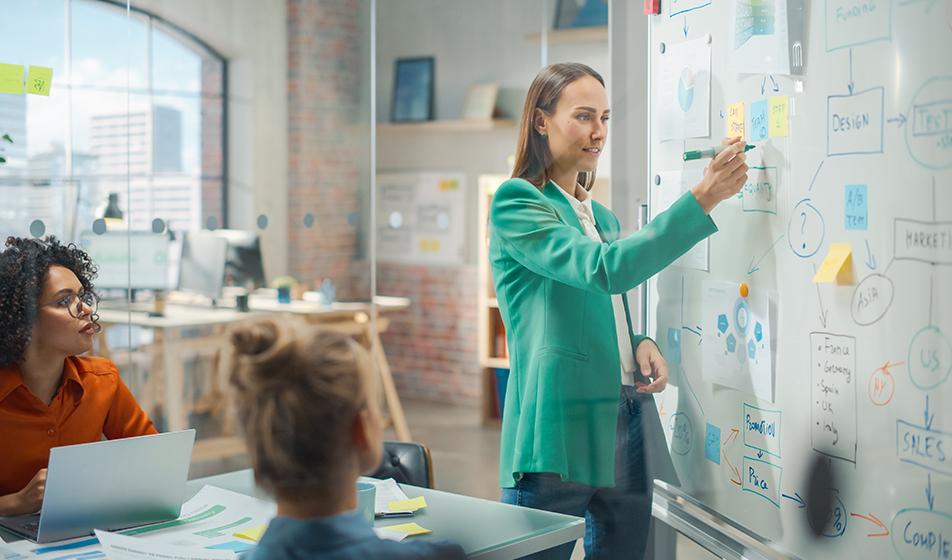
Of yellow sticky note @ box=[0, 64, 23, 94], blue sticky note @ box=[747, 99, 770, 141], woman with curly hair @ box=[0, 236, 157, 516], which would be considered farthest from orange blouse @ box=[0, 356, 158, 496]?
yellow sticky note @ box=[0, 64, 23, 94]

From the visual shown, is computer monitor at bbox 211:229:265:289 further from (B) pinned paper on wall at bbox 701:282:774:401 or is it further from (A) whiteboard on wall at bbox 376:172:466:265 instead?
(B) pinned paper on wall at bbox 701:282:774:401

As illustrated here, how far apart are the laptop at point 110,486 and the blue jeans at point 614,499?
779 mm

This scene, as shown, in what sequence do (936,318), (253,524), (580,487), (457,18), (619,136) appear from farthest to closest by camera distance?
1. (457,18)
2. (619,136)
3. (580,487)
4. (253,524)
5. (936,318)

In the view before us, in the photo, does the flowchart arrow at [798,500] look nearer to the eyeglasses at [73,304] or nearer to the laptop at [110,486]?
the laptop at [110,486]

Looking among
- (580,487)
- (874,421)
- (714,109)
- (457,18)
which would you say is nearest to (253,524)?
(580,487)

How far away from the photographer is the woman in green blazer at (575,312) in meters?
2.28

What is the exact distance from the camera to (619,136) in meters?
2.80

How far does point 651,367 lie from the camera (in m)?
2.64

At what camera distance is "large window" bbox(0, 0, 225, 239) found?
4266mm

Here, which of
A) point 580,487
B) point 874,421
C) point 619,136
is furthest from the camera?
point 619,136

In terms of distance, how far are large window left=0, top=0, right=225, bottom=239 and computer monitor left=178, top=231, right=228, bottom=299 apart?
7cm

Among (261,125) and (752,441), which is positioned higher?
(261,125)

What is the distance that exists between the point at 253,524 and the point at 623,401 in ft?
3.10

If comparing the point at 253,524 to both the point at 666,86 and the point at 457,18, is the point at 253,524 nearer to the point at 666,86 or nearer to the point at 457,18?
the point at 666,86
